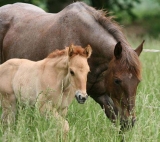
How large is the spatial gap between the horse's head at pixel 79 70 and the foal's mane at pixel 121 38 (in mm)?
659

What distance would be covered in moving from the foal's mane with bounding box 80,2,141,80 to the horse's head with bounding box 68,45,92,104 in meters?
0.66

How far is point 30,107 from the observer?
6.01 m

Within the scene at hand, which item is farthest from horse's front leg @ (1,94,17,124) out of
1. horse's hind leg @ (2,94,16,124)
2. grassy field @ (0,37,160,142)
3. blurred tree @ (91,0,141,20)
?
blurred tree @ (91,0,141,20)

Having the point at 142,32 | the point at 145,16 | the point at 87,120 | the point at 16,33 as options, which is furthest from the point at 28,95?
the point at 145,16

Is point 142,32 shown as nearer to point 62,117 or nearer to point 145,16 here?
point 145,16

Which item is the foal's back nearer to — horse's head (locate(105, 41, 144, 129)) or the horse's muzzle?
horse's head (locate(105, 41, 144, 129))

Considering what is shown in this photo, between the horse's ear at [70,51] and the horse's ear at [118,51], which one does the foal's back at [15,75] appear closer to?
the horse's ear at [70,51]

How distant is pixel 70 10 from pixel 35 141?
263cm

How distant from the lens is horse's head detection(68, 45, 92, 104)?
18.6 feet

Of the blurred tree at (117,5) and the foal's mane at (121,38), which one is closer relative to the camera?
the foal's mane at (121,38)

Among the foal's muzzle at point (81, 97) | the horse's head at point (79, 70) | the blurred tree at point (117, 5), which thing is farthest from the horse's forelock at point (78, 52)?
the blurred tree at point (117, 5)

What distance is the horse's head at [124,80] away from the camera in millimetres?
6402

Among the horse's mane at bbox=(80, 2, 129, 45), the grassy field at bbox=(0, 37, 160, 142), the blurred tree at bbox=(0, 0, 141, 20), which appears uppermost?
the horse's mane at bbox=(80, 2, 129, 45)

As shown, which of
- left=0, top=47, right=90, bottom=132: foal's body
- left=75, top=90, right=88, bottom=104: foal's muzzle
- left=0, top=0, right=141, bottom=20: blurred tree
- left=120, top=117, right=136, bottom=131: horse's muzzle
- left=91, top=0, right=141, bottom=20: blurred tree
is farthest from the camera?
left=0, top=0, right=141, bottom=20: blurred tree
